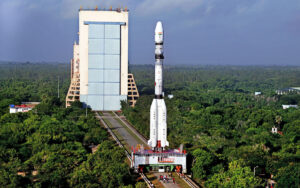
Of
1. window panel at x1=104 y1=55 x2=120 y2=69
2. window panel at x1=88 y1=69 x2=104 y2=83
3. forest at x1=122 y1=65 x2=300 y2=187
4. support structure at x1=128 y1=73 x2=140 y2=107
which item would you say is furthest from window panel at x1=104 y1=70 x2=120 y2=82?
forest at x1=122 y1=65 x2=300 y2=187

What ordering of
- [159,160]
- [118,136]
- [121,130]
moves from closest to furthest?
[159,160], [118,136], [121,130]

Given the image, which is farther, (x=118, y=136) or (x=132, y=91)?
(x=132, y=91)

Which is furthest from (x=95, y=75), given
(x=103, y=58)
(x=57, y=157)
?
(x=57, y=157)

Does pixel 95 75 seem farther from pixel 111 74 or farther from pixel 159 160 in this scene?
pixel 159 160

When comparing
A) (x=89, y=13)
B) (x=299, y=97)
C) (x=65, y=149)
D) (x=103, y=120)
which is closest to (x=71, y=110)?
(x=103, y=120)

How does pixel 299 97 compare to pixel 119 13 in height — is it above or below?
below

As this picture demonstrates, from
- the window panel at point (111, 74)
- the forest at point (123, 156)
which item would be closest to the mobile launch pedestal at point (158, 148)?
the forest at point (123, 156)

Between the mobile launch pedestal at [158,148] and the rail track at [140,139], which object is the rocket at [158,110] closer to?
the mobile launch pedestal at [158,148]

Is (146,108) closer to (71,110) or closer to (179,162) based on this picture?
(71,110)
